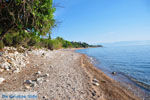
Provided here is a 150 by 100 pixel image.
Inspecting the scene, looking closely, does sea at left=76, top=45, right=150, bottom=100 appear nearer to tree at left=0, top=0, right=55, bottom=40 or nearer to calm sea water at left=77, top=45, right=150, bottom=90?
calm sea water at left=77, top=45, right=150, bottom=90

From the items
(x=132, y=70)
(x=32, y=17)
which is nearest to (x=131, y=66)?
(x=132, y=70)

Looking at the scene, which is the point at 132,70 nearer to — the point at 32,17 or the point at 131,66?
the point at 131,66

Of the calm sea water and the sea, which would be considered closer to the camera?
the sea

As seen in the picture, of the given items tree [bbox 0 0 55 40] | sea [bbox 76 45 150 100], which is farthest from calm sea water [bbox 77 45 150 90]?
tree [bbox 0 0 55 40]

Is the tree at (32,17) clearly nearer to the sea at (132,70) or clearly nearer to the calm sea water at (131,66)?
the sea at (132,70)

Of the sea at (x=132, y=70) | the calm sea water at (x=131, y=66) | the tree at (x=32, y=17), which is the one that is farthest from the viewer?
the calm sea water at (x=131, y=66)

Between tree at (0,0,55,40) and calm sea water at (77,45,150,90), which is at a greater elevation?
tree at (0,0,55,40)

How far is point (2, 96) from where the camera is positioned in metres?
2.21

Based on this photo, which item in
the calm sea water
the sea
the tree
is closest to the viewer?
the tree

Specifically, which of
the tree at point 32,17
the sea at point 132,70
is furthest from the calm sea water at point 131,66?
the tree at point 32,17

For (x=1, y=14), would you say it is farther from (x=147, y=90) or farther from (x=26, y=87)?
(x=147, y=90)

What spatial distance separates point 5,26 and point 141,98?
8080mm

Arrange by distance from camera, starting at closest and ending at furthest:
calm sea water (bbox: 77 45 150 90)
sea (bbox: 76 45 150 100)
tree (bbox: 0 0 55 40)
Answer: tree (bbox: 0 0 55 40) → sea (bbox: 76 45 150 100) → calm sea water (bbox: 77 45 150 90)

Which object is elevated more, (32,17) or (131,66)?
(32,17)
